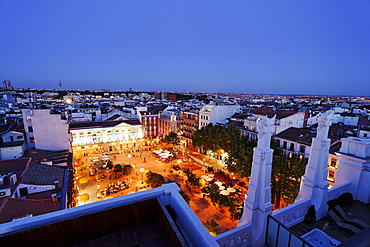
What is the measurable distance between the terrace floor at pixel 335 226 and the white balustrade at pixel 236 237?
229 cm

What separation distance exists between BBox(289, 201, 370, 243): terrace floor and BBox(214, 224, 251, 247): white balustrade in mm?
2291

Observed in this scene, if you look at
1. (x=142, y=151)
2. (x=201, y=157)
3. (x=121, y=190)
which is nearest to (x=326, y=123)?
(x=121, y=190)

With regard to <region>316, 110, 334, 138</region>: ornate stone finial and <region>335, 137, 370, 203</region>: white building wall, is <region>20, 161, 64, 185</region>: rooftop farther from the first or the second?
<region>335, 137, 370, 203</region>: white building wall

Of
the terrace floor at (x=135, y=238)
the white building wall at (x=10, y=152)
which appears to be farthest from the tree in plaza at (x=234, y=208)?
the white building wall at (x=10, y=152)

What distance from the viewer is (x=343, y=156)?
10.3 metres

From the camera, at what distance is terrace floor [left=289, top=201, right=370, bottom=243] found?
7.58 m

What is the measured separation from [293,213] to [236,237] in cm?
313

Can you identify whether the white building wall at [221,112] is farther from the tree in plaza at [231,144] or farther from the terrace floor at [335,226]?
the terrace floor at [335,226]

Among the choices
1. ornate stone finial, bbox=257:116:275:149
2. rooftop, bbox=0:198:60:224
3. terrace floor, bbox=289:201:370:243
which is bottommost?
rooftop, bbox=0:198:60:224

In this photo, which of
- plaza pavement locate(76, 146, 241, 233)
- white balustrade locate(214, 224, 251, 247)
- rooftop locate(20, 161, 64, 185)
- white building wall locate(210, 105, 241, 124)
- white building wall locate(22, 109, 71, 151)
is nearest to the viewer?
white balustrade locate(214, 224, 251, 247)

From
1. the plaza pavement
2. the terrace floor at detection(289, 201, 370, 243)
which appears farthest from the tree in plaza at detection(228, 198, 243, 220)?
the terrace floor at detection(289, 201, 370, 243)

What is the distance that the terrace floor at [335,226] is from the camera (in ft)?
24.9

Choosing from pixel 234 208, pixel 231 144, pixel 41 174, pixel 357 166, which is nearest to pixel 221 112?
pixel 231 144

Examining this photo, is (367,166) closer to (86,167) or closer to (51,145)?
(51,145)
